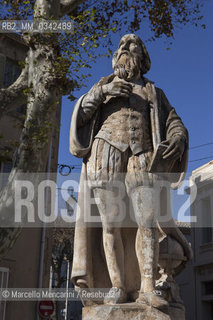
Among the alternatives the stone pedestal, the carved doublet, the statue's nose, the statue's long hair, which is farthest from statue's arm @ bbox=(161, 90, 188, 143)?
the stone pedestal

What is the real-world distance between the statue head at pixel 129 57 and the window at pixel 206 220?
2091 cm

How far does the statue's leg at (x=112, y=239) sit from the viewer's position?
465 centimetres

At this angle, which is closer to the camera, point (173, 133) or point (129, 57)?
point (173, 133)

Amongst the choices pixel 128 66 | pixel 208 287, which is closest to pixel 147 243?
pixel 128 66

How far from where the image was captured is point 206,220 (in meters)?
26.1

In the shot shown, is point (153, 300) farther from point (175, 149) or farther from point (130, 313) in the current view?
point (175, 149)

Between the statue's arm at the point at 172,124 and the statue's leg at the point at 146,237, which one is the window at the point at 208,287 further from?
the statue's leg at the point at 146,237

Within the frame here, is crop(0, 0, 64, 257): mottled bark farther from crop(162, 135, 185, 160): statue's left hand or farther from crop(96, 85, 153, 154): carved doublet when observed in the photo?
crop(162, 135, 185, 160): statue's left hand

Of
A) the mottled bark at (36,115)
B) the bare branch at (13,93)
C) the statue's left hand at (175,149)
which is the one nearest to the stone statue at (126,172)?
the statue's left hand at (175,149)

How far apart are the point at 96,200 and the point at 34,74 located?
157 inches

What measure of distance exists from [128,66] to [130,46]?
22cm

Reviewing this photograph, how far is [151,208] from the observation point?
15.6ft

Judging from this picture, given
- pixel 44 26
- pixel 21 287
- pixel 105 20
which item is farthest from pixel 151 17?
pixel 21 287

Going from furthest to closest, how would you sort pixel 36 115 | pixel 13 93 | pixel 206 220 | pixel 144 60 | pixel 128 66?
pixel 206 220, pixel 13 93, pixel 36 115, pixel 144 60, pixel 128 66
